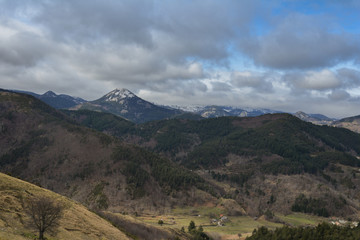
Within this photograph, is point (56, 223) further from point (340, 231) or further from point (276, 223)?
point (276, 223)

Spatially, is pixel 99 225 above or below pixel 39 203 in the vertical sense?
below

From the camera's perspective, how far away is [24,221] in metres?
55.5

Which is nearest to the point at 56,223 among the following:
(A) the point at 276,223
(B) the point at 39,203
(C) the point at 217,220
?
(B) the point at 39,203

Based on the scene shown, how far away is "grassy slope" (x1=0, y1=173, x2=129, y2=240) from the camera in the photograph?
1965 inches

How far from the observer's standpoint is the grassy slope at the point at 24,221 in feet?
164

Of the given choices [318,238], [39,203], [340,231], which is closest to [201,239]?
[318,238]

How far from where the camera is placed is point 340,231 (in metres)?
110

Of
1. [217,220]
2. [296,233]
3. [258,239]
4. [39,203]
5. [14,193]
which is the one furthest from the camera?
[217,220]

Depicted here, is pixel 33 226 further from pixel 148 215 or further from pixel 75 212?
pixel 148 215

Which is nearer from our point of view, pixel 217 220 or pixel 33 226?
pixel 33 226

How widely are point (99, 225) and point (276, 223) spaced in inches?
6609

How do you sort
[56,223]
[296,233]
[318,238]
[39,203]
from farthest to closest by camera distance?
[296,233], [318,238], [56,223], [39,203]

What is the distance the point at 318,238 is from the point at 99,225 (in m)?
90.3

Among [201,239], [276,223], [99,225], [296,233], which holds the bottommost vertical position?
[276,223]
